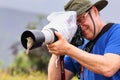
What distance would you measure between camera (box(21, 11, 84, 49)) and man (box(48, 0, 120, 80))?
0.07m

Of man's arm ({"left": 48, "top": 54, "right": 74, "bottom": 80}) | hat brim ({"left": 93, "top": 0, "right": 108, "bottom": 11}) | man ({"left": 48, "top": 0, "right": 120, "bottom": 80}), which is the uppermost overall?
hat brim ({"left": 93, "top": 0, "right": 108, "bottom": 11})

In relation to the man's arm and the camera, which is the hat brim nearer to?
the camera

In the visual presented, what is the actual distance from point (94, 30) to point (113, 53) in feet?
1.16

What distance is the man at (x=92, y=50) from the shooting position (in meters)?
5.67

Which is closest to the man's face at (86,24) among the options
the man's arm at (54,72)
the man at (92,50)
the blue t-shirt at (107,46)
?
the man at (92,50)

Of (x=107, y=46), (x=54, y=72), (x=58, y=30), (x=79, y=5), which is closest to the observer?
(x=58, y=30)

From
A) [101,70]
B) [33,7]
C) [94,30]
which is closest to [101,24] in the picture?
[94,30]

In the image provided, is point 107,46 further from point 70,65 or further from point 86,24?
point 70,65

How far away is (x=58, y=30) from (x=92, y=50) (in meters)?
0.64

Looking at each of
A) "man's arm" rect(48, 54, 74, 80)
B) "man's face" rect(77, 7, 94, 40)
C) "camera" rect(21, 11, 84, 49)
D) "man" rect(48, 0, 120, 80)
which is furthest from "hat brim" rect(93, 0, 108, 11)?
"man's arm" rect(48, 54, 74, 80)

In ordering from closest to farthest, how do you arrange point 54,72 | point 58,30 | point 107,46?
point 58,30 < point 107,46 < point 54,72

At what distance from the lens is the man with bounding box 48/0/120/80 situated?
567cm

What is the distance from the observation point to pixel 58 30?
5586 mm

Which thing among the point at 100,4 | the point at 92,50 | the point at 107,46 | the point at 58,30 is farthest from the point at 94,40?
the point at 58,30
